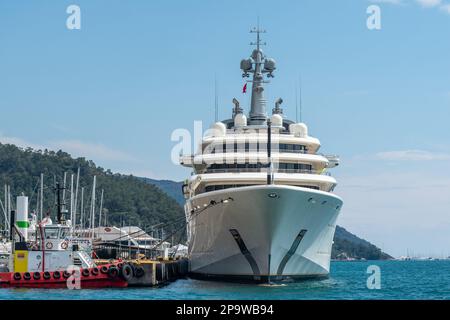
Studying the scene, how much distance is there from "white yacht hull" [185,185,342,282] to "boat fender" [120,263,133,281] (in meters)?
4.48

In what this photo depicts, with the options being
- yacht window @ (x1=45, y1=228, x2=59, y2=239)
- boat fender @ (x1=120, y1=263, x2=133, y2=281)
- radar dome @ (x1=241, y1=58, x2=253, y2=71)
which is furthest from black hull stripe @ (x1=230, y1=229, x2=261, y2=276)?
radar dome @ (x1=241, y1=58, x2=253, y2=71)

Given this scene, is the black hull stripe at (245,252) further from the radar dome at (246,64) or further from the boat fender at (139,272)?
the radar dome at (246,64)

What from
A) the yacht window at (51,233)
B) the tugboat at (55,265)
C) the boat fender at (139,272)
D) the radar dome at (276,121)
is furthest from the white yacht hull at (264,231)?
the radar dome at (276,121)

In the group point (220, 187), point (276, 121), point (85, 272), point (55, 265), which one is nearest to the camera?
point (85, 272)

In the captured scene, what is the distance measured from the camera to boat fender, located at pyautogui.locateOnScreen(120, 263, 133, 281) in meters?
45.4

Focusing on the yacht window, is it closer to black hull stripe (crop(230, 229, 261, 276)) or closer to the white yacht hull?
the white yacht hull

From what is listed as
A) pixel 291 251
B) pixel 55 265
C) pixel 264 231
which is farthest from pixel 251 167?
pixel 55 265

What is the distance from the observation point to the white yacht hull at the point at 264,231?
4250 cm

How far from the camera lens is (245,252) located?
1731 inches

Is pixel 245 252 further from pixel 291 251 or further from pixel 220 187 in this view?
pixel 220 187

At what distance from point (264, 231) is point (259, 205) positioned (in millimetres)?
1285

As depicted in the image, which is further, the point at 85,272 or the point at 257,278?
the point at 85,272
